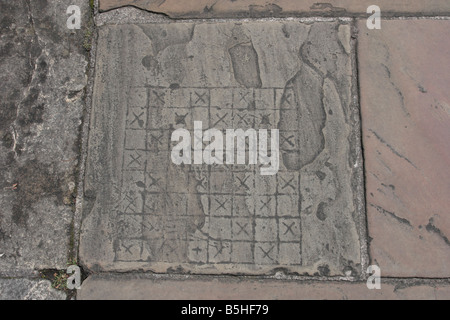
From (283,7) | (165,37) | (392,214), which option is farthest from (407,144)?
(165,37)

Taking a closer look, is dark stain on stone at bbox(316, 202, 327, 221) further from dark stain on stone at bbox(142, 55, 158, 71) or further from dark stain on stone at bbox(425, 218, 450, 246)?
dark stain on stone at bbox(142, 55, 158, 71)

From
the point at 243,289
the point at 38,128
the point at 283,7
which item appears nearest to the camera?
the point at 243,289

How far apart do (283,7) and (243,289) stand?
1.28 m

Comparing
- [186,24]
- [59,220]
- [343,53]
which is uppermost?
[186,24]

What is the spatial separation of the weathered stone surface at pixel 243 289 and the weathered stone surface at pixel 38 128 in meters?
0.23

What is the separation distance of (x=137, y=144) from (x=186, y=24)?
0.61m

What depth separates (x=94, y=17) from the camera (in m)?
1.94

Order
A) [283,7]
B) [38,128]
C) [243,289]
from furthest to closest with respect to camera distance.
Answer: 1. [283,7]
2. [38,128]
3. [243,289]

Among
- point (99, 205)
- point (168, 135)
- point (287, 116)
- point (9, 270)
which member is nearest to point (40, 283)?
point (9, 270)

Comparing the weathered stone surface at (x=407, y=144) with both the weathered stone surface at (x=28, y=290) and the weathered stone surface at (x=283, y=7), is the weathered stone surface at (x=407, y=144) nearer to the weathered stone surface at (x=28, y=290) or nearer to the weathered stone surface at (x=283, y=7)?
the weathered stone surface at (x=283, y=7)

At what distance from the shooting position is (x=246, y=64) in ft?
6.07

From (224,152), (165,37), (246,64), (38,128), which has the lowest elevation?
(224,152)

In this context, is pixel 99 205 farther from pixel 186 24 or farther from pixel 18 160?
pixel 186 24

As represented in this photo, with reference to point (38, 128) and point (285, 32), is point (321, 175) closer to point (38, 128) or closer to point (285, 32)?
point (285, 32)
